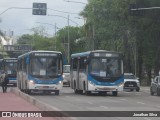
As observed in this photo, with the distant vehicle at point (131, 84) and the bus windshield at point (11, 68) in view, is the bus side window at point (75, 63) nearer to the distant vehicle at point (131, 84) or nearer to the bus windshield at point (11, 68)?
the distant vehicle at point (131, 84)

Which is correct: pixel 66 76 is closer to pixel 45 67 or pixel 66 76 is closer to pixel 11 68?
pixel 11 68

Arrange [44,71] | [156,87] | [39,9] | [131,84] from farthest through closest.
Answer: [131,84]
[39,9]
[156,87]
[44,71]

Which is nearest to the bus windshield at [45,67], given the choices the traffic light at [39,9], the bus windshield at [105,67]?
the bus windshield at [105,67]

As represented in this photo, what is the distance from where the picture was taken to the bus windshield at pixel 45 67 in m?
38.8

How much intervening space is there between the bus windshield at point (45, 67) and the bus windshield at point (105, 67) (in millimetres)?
2570

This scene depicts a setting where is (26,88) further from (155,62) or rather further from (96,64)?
(155,62)

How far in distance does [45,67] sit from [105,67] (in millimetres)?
4328

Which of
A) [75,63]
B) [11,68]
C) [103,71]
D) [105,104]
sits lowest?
[105,104]

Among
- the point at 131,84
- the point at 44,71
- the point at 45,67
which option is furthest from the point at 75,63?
the point at 131,84

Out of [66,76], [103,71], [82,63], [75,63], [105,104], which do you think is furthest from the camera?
[66,76]

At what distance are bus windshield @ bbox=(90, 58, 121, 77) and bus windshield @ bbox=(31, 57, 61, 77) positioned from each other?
8.43 feet

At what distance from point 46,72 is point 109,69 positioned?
4529 millimetres

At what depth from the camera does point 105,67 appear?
38.6m

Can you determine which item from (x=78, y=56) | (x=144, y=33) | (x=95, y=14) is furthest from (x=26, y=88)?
(x=95, y=14)
